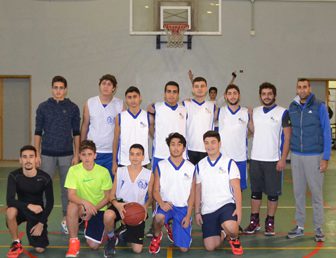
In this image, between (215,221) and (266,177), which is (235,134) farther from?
(215,221)

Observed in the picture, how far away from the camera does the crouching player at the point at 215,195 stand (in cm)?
552

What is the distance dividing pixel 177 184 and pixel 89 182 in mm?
987

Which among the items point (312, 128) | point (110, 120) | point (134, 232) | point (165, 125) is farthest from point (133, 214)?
point (312, 128)

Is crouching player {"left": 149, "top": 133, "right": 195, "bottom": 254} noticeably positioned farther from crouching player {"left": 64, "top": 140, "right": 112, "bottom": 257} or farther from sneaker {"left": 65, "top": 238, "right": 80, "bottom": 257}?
sneaker {"left": 65, "top": 238, "right": 80, "bottom": 257}

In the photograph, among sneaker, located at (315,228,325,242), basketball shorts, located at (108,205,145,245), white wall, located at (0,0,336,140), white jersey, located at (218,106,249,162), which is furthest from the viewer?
white wall, located at (0,0,336,140)

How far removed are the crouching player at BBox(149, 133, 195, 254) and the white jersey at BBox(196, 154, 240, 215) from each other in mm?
150

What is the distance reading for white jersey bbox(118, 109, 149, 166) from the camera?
20.2ft

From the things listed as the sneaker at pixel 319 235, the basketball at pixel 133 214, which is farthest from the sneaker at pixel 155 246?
the sneaker at pixel 319 235

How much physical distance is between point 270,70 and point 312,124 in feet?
26.6

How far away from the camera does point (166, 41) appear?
1355 centimetres

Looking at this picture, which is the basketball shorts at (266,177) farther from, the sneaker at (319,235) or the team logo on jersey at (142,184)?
the team logo on jersey at (142,184)

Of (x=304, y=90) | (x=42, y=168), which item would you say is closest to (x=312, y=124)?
(x=304, y=90)

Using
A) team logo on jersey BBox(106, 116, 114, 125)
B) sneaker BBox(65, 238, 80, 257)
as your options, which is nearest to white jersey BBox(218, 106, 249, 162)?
team logo on jersey BBox(106, 116, 114, 125)

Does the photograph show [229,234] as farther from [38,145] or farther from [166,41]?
[166,41]
